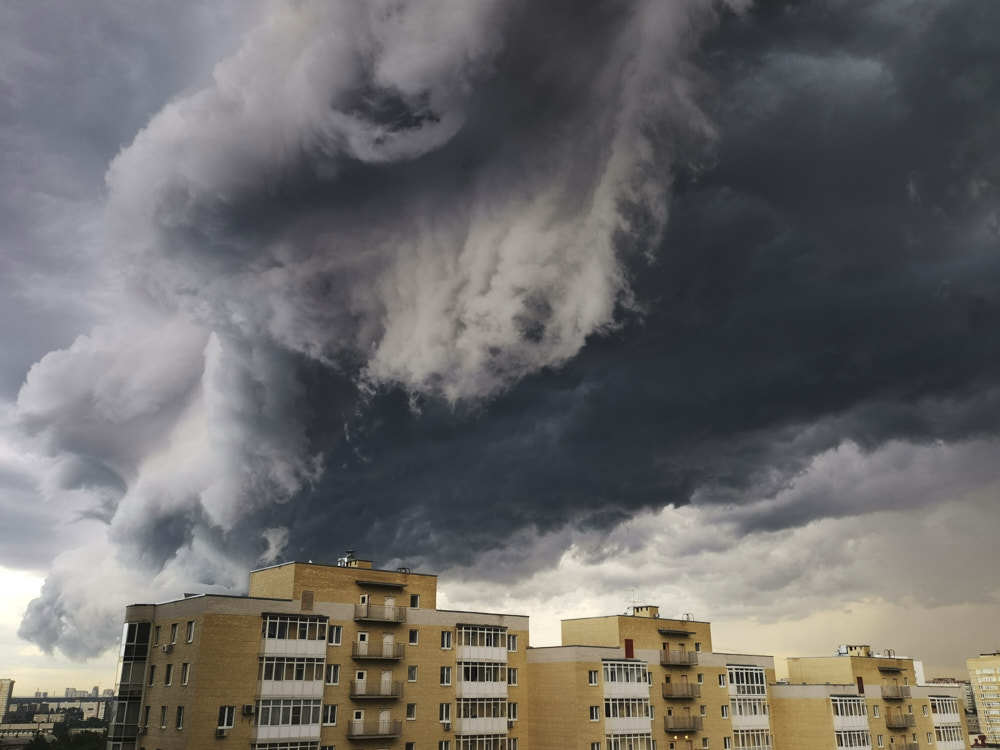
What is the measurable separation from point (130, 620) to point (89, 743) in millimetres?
140843

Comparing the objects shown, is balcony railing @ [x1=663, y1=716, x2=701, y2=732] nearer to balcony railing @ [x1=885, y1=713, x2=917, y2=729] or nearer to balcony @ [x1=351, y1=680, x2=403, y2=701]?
balcony @ [x1=351, y1=680, x2=403, y2=701]

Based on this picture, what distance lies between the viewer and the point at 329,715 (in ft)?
197

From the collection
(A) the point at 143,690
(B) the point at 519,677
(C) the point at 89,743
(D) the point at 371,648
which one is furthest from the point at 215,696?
(C) the point at 89,743

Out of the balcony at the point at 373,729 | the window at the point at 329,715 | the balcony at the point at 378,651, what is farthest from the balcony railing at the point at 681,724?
the window at the point at 329,715

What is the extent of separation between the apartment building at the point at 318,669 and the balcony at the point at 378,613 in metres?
0.10

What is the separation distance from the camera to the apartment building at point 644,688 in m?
71.2

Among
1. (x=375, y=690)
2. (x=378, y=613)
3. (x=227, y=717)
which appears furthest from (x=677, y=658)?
(x=227, y=717)

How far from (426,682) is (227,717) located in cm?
1737

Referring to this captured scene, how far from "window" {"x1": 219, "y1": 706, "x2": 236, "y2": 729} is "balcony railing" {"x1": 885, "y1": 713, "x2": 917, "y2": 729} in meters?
77.1

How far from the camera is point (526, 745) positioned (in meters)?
71.6

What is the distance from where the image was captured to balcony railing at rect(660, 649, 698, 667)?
79.2 meters

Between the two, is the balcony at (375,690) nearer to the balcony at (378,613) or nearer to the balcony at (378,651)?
the balcony at (378,651)

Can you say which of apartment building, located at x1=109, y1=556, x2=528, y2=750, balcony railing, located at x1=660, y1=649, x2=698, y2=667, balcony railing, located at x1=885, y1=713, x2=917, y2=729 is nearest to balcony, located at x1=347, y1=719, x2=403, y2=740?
apartment building, located at x1=109, y1=556, x2=528, y2=750

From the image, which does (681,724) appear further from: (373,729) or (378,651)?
(378,651)
